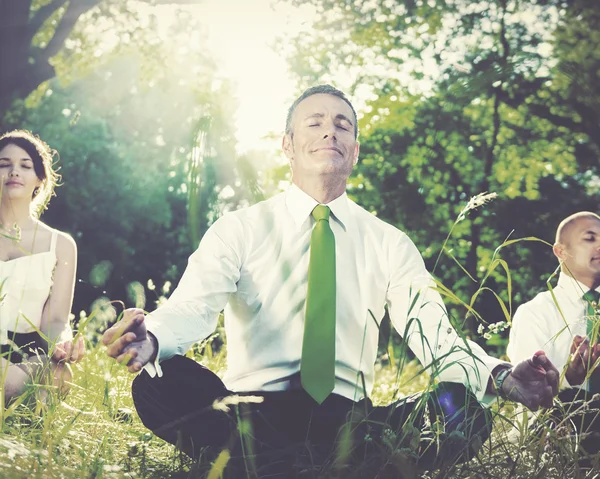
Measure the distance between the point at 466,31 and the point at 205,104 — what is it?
427 inches

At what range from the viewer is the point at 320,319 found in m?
2.56

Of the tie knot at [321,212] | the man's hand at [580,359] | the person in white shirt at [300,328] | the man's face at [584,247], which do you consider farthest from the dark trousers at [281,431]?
the man's face at [584,247]

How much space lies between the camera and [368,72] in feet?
43.3

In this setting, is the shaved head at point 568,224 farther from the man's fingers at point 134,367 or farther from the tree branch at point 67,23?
the tree branch at point 67,23

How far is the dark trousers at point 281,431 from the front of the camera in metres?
1.98

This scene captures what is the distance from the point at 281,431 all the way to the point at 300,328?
46 centimetres

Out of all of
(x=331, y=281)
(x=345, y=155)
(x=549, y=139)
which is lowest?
(x=331, y=281)

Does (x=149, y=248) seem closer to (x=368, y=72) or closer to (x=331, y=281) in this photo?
(x=368, y=72)

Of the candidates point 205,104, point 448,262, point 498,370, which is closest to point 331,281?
point 498,370

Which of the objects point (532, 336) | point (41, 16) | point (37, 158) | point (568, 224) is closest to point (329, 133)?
point (532, 336)

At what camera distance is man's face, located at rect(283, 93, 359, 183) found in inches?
113

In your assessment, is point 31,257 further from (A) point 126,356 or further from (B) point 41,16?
(B) point 41,16

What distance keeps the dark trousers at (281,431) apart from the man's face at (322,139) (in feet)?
3.49

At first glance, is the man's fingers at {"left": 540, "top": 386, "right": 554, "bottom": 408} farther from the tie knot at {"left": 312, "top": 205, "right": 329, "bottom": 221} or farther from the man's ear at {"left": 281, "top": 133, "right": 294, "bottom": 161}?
the man's ear at {"left": 281, "top": 133, "right": 294, "bottom": 161}
